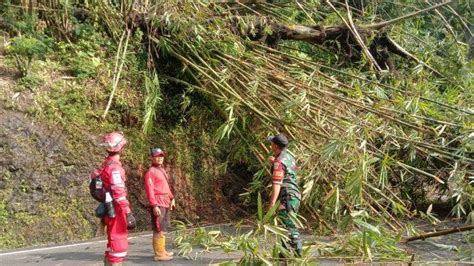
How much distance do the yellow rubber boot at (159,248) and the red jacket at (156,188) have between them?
331 mm

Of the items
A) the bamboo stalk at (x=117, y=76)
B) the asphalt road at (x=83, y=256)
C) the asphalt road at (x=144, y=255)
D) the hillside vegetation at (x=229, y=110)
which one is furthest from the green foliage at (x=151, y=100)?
the asphalt road at (x=83, y=256)

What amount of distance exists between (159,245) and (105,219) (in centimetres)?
107

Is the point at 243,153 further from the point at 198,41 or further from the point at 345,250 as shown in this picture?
the point at 345,250

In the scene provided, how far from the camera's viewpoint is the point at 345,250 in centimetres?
558

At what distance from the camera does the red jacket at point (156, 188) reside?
17.9ft

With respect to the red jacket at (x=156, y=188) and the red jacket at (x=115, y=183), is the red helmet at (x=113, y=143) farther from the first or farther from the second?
the red jacket at (x=156, y=188)

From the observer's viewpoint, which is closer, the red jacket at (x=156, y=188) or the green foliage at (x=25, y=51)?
the red jacket at (x=156, y=188)

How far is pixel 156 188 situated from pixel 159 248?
0.62m

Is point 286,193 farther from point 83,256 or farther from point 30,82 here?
point 30,82

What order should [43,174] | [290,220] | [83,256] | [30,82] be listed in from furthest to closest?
[30,82], [43,174], [83,256], [290,220]

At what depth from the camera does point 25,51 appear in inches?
301

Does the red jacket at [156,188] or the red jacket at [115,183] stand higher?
the red jacket at [115,183]

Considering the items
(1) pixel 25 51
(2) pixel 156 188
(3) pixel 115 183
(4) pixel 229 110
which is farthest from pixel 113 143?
(1) pixel 25 51

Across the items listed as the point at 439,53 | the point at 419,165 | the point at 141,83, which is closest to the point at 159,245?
the point at 141,83
